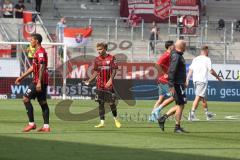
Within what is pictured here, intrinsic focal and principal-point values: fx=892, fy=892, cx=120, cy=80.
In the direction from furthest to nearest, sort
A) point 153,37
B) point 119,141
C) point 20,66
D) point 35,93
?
point 153,37, point 20,66, point 35,93, point 119,141

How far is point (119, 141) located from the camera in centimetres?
1786

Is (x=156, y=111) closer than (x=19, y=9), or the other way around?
(x=156, y=111)

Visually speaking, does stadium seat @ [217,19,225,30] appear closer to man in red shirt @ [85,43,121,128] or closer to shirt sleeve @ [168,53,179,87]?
man in red shirt @ [85,43,121,128]

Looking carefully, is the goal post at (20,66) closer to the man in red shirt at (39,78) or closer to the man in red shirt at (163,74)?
Answer: the man in red shirt at (163,74)

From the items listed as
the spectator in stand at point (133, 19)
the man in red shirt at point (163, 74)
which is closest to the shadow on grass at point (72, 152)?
the man in red shirt at point (163, 74)

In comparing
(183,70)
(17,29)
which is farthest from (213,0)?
(183,70)

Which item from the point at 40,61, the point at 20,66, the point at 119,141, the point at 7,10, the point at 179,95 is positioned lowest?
the point at 119,141

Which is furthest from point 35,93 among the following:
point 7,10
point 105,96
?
point 7,10

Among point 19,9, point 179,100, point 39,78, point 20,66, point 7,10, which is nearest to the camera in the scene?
point 39,78

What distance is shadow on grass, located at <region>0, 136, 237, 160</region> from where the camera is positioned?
47.8 ft

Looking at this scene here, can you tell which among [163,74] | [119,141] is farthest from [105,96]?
[119,141]

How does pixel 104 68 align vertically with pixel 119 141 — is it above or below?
above

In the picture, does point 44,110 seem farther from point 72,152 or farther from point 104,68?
point 72,152

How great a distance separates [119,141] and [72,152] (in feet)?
8.69
